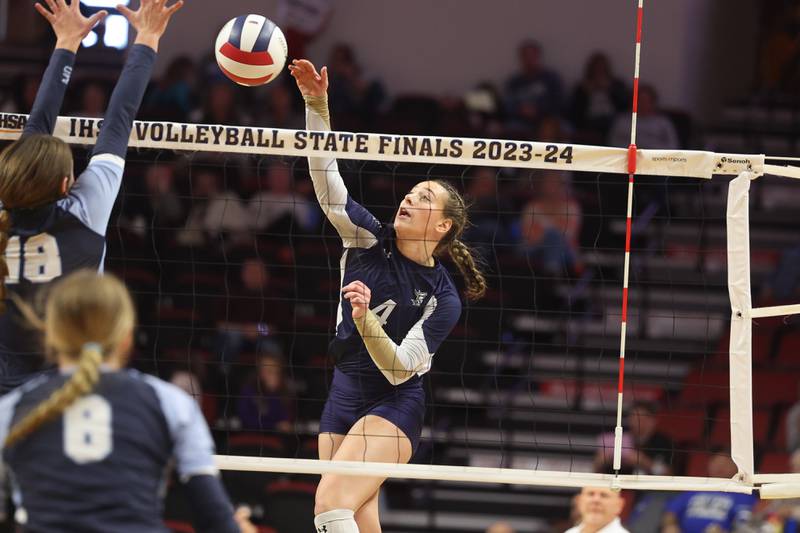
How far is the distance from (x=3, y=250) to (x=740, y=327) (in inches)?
134

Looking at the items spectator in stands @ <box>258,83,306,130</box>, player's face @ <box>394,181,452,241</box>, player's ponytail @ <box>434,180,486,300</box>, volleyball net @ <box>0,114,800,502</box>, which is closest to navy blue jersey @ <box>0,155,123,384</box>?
player's face @ <box>394,181,452,241</box>

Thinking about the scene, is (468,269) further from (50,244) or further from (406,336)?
(50,244)

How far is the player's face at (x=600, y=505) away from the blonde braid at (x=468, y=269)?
1.69 metres

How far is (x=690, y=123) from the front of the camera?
1460 centimetres

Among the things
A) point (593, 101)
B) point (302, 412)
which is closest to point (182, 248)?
point (302, 412)

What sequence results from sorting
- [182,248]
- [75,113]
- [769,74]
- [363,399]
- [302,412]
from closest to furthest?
[363,399], [302,412], [182,248], [75,113], [769,74]

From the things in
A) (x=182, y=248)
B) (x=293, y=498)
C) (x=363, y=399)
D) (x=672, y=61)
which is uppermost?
(x=672, y=61)

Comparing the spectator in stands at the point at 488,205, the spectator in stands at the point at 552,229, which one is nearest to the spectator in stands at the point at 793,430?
the spectator in stands at the point at 552,229

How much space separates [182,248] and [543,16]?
5.39 m

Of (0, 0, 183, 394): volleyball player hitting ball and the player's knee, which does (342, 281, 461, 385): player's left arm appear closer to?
the player's knee

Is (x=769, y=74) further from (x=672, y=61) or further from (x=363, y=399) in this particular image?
(x=363, y=399)

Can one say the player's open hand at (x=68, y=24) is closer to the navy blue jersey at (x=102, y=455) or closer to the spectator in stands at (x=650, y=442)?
the navy blue jersey at (x=102, y=455)

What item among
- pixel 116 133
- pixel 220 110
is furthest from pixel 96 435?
pixel 220 110

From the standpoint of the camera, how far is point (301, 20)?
15.0m
